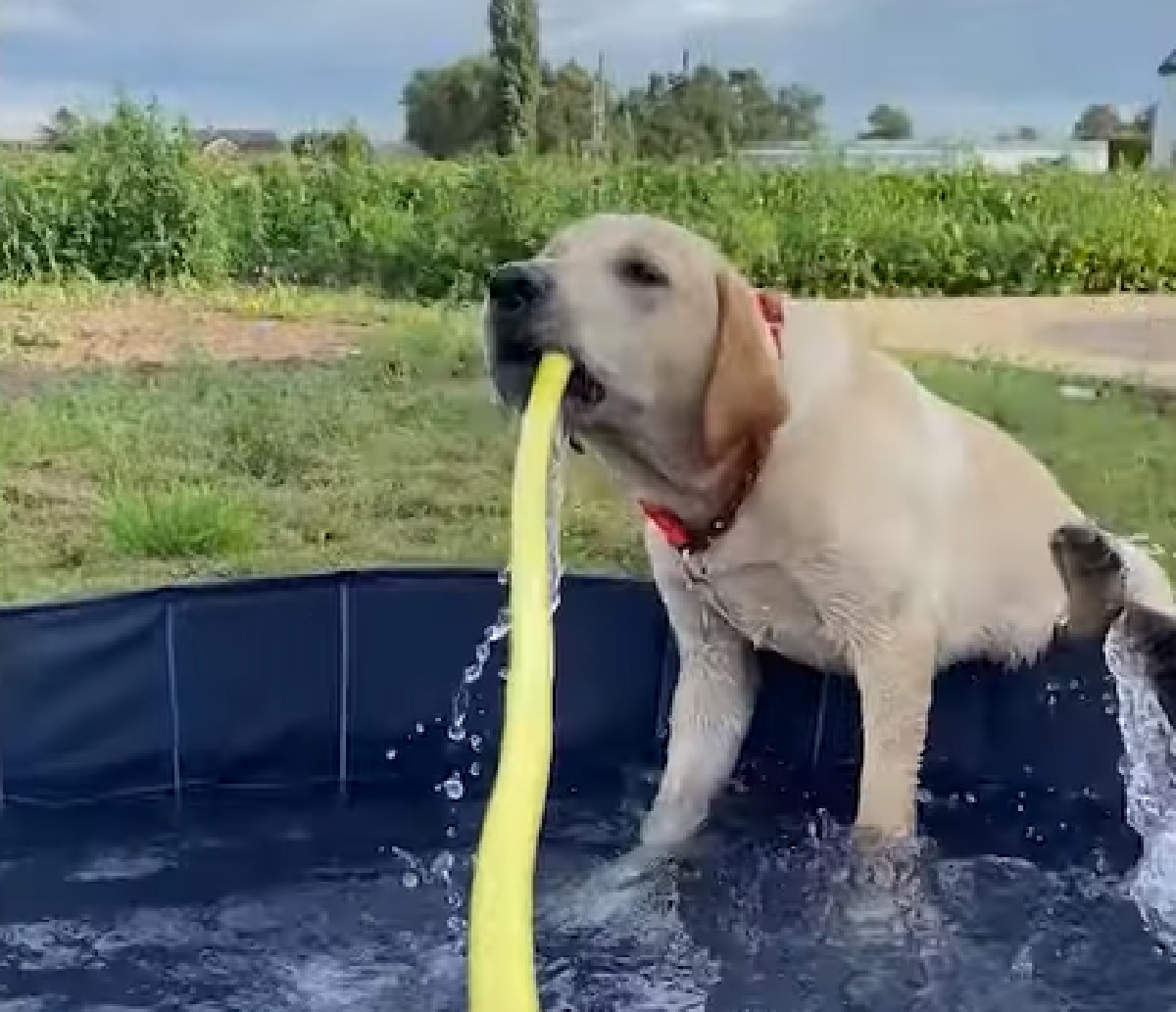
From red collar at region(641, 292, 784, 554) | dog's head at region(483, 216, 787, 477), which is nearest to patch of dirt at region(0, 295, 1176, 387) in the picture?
red collar at region(641, 292, 784, 554)

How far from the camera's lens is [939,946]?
1.85 m

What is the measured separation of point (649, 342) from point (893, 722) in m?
0.45

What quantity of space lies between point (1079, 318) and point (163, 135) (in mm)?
1826

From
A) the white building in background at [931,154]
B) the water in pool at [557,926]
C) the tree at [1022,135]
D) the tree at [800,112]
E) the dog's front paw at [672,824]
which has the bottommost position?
the water in pool at [557,926]

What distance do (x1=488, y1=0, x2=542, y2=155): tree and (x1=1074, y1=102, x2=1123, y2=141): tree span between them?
957 millimetres

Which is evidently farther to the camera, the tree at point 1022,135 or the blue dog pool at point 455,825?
the tree at point 1022,135

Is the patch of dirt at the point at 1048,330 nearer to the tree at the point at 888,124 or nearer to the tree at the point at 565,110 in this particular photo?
the tree at the point at 888,124

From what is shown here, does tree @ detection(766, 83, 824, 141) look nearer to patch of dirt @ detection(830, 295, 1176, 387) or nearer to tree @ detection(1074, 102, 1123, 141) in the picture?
patch of dirt @ detection(830, 295, 1176, 387)

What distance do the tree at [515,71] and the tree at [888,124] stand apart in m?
0.60

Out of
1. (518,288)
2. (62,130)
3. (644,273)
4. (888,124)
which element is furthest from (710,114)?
(518,288)

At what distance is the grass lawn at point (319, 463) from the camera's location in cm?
297

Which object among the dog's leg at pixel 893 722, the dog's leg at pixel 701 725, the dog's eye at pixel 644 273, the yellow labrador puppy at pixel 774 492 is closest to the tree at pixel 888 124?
the yellow labrador puppy at pixel 774 492

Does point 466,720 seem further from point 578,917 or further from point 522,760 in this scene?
point 522,760

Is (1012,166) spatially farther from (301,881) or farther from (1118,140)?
(301,881)
